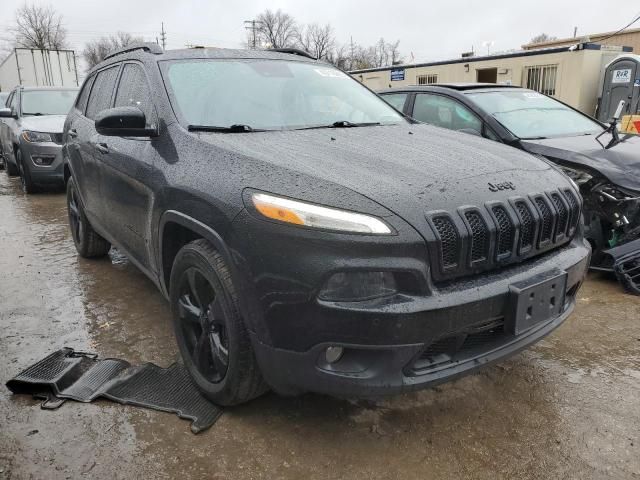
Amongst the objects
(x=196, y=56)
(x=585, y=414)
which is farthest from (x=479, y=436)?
(x=196, y=56)

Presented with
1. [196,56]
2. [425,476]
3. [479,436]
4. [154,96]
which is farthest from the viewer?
[196,56]

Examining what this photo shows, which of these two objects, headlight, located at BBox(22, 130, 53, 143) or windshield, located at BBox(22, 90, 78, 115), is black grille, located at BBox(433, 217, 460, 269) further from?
windshield, located at BBox(22, 90, 78, 115)

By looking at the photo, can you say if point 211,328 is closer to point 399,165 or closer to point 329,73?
point 399,165

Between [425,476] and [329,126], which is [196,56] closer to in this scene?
[329,126]

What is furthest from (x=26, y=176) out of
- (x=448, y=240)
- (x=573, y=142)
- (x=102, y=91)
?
(x=448, y=240)

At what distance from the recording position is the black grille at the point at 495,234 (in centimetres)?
198

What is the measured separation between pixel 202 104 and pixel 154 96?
31 centimetres

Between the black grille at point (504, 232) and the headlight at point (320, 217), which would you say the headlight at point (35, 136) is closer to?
the headlight at point (320, 217)

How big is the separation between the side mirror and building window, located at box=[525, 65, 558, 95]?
13.4 metres

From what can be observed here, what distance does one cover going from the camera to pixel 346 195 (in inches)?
78.2

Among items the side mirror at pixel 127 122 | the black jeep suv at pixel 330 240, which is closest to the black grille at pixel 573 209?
the black jeep suv at pixel 330 240

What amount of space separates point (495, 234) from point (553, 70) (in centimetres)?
1362

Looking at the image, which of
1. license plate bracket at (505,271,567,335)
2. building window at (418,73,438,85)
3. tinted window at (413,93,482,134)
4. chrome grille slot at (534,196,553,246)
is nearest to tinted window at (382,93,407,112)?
tinted window at (413,93,482,134)

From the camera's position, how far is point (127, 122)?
2.74 m
